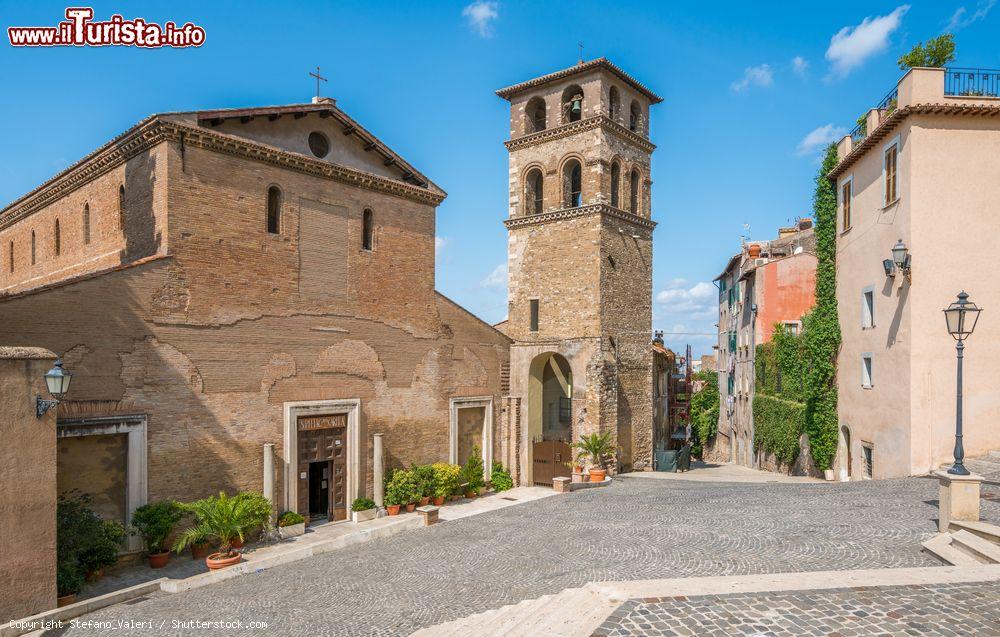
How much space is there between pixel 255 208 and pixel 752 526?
1303cm

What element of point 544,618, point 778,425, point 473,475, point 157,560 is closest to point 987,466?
point 778,425

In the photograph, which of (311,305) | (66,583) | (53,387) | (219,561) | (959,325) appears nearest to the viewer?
(53,387)

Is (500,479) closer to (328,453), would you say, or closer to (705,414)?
(328,453)

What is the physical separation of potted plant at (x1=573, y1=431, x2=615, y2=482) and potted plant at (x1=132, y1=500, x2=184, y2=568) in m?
12.2

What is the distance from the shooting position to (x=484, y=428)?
20.9 metres

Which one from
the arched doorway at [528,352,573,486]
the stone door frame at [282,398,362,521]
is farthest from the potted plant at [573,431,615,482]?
the stone door frame at [282,398,362,521]

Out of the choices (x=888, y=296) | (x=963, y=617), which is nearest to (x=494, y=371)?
(x=888, y=296)

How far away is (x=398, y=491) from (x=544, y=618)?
385 inches

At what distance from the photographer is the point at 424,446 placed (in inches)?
742

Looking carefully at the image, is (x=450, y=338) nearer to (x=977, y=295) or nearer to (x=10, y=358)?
(x=10, y=358)

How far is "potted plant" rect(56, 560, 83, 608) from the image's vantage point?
404 inches

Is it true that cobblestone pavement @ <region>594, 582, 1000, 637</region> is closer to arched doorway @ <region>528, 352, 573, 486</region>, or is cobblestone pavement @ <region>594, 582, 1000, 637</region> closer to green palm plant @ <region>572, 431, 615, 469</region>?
green palm plant @ <region>572, 431, 615, 469</region>

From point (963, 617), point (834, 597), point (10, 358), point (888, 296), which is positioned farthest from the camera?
point (888, 296)

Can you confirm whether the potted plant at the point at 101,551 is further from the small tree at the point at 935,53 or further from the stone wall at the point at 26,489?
the small tree at the point at 935,53
